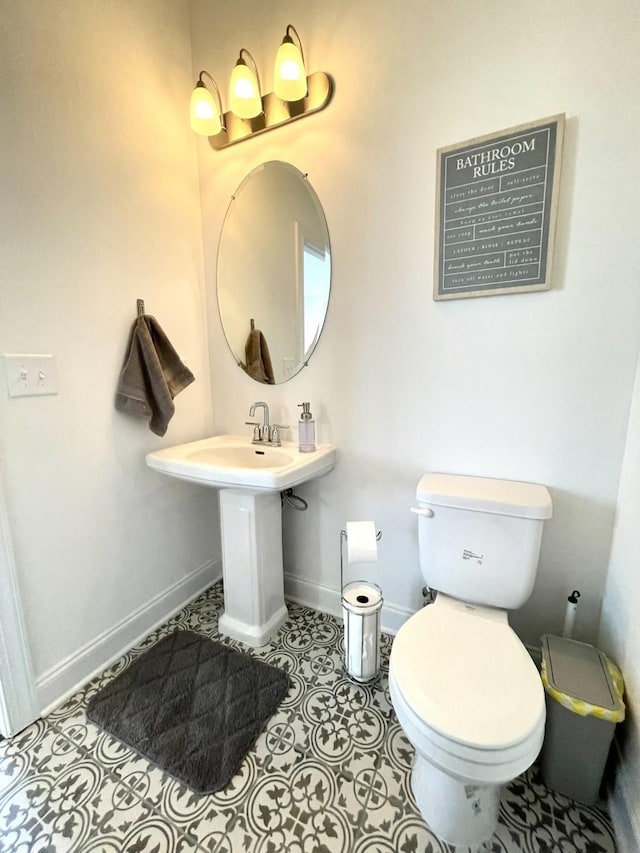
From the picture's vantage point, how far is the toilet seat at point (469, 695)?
755mm

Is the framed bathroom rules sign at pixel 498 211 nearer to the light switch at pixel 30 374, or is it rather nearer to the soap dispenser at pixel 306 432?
the soap dispenser at pixel 306 432

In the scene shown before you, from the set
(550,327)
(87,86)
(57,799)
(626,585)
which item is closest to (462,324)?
(550,327)

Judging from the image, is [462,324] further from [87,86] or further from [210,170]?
[87,86]

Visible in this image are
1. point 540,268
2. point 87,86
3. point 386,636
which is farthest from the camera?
point 386,636

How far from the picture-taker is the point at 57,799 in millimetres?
1030

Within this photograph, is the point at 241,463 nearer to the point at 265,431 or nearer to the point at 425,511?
the point at 265,431

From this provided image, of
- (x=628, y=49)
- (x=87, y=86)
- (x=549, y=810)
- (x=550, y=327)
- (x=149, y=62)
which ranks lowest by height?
(x=549, y=810)

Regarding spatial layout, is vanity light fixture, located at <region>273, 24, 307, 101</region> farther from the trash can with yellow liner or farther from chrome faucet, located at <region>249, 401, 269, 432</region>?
the trash can with yellow liner

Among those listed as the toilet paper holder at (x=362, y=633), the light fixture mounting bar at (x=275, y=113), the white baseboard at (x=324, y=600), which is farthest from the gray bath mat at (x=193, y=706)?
the light fixture mounting bar at (x=275, y=113)

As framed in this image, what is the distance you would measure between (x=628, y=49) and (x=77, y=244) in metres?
1.74

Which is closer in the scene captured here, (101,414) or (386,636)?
(101,414)

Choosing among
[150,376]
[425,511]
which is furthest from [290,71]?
[425,511]

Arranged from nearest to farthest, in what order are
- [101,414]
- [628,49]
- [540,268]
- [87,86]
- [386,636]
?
[628,49], [540,268], [87,86], [101,414], [386,636]

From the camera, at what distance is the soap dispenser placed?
1539mm
